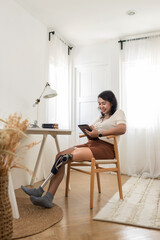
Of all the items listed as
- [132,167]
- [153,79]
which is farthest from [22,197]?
[153,79]

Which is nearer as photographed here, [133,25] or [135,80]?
[133,25]

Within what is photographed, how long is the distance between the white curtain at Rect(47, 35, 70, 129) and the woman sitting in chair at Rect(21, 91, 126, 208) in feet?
3.93

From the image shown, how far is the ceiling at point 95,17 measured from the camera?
3064 mm

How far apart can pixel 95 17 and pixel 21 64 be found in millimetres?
1324

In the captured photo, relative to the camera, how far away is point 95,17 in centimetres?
342

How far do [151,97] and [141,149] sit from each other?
2.89 ft

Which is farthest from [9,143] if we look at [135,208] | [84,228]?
[135,208]

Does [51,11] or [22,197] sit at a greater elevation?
[51,11]

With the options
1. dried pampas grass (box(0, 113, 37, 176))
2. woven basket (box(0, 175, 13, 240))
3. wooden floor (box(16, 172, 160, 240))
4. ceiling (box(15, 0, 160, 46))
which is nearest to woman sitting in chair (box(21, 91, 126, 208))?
wooden floor (box(16, 172, 160, 240))

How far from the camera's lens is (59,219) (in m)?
1.80

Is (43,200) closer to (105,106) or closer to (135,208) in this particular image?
(135,208)

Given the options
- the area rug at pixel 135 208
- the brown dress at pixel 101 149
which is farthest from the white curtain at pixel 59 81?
the area rug at pixel 135 208

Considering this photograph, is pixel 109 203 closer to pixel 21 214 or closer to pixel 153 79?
pixel 21 214

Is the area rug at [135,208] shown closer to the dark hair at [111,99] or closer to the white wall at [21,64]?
the dark hair at [111,99]
